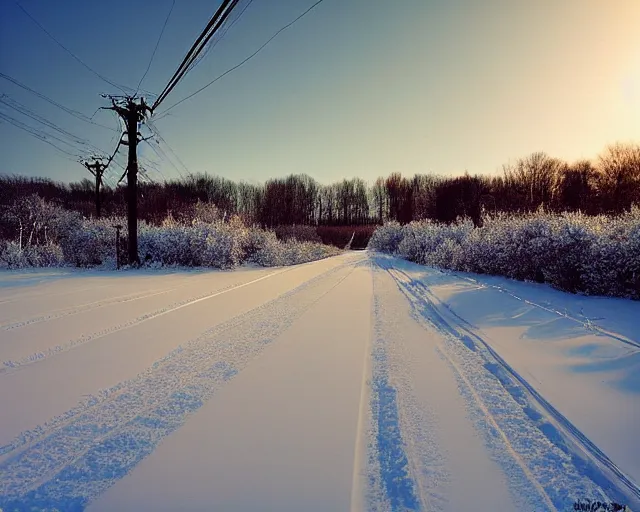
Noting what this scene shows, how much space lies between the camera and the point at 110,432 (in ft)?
8.79

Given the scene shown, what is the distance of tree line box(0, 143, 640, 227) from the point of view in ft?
127

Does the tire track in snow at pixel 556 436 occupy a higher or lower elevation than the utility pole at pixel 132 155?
lower

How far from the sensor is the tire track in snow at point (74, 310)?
5.86 meters

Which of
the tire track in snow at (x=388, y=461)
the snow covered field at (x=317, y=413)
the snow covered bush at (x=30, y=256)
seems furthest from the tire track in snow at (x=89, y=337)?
the snow covered bush at (x=30, y=256)

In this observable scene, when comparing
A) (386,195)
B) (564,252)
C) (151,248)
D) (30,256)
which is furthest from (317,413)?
(386,195)

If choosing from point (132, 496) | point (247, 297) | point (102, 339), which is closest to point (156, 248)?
point (247, 297)

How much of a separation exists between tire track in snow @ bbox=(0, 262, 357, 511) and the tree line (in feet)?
45.2

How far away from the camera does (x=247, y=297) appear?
8.70m

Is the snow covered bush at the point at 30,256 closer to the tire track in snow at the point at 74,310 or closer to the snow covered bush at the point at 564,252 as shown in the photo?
the tire track in snow at the point at 74,310

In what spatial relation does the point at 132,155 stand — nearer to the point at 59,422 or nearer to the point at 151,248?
the point at 151,248

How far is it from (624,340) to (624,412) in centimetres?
236

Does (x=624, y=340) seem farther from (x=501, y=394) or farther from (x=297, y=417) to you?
(x=297, y=417)

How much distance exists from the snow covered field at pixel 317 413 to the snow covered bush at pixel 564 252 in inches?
70.3

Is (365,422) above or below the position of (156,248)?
below
